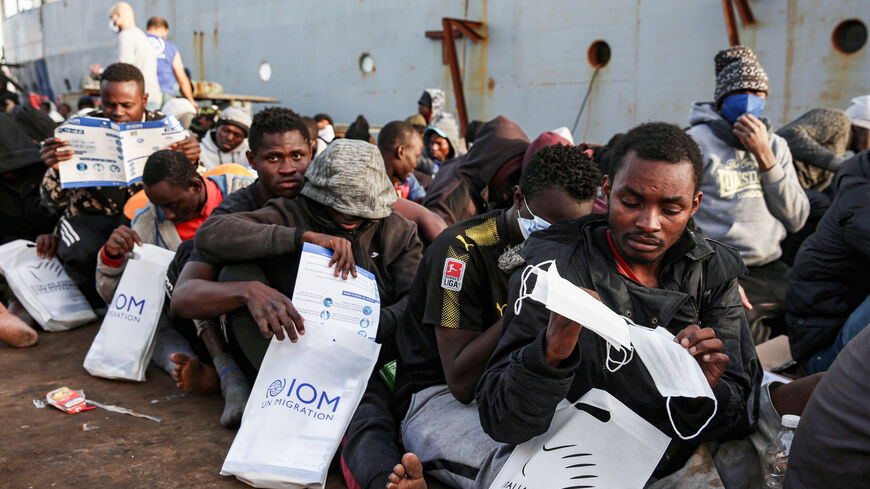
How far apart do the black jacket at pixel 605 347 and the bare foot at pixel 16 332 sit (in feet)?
11.0

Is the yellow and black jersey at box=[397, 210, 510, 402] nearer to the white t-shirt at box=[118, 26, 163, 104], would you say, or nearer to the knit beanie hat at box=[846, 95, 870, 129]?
the knit beanie hat at box=[846, 95, 870, 129]

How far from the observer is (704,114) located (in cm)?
413

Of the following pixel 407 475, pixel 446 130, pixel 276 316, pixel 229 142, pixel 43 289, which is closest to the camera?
pixel 407 475

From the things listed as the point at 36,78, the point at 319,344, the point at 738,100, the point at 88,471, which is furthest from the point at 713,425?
the point at 36,78

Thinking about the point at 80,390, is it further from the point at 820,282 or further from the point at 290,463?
the point at 820,282

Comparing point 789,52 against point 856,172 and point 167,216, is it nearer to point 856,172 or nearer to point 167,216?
point 856,172

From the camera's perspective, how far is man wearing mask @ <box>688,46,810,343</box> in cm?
393

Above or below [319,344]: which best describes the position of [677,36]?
above

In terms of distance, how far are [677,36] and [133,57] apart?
597 centimetres

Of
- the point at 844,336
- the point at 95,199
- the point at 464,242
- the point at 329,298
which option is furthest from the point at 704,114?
the point at 95,199

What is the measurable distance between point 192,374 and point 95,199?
1.95 m

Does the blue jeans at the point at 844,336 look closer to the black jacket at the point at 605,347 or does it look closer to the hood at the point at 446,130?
the black jacket at the point at 605,347

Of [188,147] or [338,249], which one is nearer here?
[338,249]

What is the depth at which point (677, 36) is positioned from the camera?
26.4 ft
